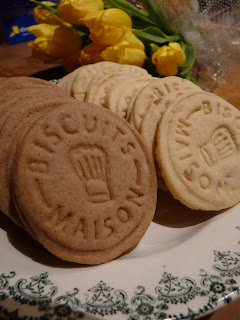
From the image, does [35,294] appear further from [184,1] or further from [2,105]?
[184,1]

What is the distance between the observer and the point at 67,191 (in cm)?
97

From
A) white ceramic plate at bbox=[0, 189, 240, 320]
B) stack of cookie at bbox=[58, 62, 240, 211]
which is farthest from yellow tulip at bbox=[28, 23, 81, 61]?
white ceramic plate at bbox=[0, 189, 240, 320]

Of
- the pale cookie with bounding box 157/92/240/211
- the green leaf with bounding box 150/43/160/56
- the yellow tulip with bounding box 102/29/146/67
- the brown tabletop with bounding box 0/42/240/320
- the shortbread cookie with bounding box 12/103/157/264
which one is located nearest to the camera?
the shortbread cookie with bounding box 12/103/157/264

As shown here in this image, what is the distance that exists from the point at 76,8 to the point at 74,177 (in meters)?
1.17

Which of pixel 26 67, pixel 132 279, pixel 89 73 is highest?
pixel 89 73

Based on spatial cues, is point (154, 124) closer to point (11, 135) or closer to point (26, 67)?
point (11, 135)

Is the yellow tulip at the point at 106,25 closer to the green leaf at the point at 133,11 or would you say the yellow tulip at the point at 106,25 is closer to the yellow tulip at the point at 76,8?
the yellow tulip at the point at 76,8

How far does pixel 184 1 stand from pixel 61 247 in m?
1.55

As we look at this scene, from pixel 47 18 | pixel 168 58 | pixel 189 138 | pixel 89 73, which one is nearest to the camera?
pixel 189 138

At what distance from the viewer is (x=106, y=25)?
180 centimetres

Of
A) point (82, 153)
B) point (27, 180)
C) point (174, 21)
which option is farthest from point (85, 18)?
point (27, 180)

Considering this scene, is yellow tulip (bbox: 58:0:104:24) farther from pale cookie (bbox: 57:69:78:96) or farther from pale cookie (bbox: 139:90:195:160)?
pale cookie (bbox: 139:90:195:160)

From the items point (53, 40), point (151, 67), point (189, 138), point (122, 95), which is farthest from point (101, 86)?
point (53, 40)

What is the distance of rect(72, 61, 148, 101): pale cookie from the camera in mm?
1539
